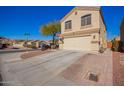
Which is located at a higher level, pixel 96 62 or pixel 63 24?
pixel 63 24

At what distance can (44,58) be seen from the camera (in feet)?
21.7

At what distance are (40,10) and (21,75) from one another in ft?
9.51

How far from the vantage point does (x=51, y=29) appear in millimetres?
6422

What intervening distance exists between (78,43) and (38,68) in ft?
8.55

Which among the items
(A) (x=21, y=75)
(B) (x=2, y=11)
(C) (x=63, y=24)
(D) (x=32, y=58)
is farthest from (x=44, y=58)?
(B) (x=2, y=11)

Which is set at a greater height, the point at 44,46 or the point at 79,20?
the point at 79,20

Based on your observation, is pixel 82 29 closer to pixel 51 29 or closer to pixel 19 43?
pixel 51 29

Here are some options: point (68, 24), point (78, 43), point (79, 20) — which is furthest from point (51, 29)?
point (78, 43)

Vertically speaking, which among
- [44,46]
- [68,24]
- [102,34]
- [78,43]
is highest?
[68,24]

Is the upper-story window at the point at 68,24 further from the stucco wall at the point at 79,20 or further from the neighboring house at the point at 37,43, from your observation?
the neighboring house at the point at 37,43

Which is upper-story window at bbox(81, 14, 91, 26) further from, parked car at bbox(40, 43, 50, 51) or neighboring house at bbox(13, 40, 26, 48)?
neighboring house at bbox(13, 40, 26, 48)

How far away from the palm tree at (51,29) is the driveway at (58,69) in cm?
101

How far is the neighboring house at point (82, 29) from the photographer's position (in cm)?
666
